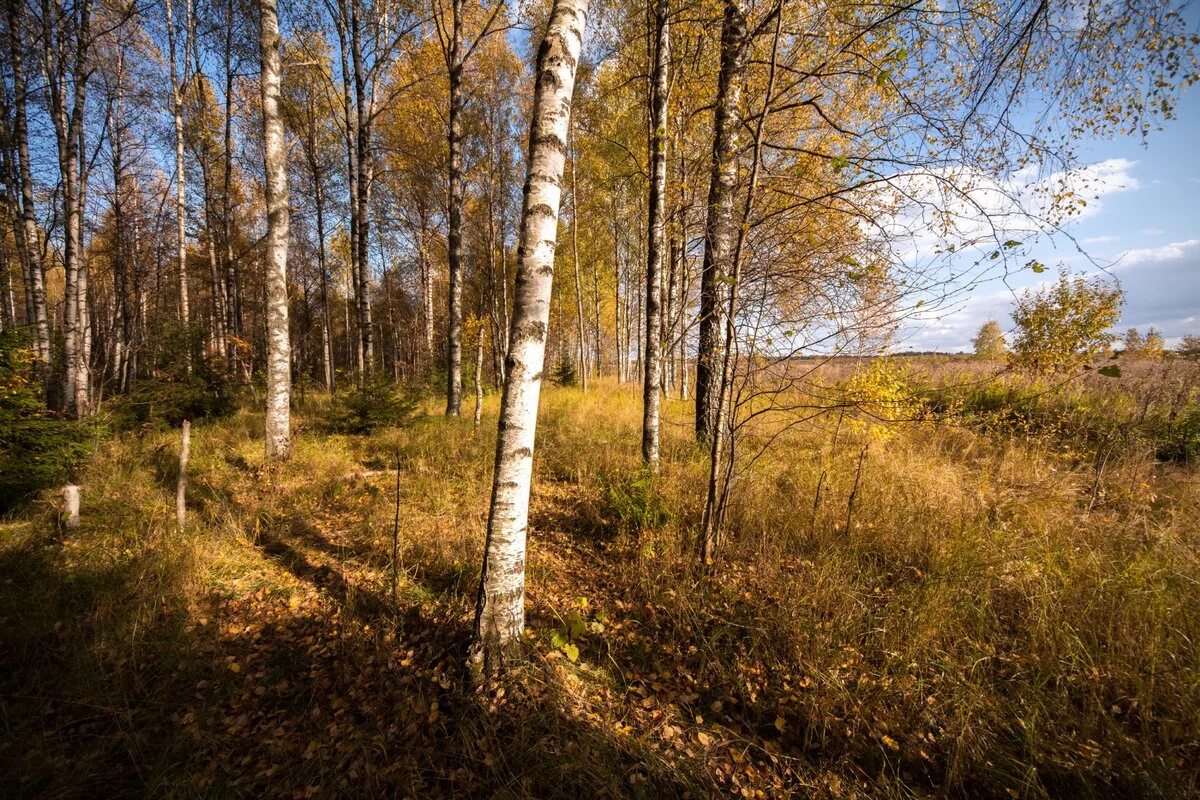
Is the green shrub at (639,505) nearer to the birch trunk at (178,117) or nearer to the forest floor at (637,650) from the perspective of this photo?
the forest floor at (637,650)

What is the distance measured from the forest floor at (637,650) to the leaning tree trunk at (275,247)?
64.6 inches

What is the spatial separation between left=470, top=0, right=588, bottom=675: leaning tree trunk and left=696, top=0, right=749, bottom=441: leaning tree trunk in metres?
1.60

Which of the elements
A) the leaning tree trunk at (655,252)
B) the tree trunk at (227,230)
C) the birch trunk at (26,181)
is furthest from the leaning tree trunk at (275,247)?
the tree trunk at (227,230)

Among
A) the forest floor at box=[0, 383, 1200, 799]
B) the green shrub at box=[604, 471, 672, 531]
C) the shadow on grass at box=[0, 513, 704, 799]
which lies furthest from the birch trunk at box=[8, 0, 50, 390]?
the green shrub at box=[604, 471, 672, 531]

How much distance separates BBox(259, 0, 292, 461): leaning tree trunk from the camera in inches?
215

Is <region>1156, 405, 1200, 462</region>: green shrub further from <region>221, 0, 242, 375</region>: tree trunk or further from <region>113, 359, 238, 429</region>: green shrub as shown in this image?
<region>221, 0, 242, 375</region>: tree trunk

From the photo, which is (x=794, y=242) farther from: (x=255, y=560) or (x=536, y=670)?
(x=255, y=560)

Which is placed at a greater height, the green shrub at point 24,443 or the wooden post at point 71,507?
the green shrub at point 24,443

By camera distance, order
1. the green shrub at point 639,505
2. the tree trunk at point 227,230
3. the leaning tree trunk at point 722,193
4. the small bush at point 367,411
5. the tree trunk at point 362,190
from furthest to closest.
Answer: the tree trunk at point 227,230, the tree trunk at point 362,190, the small bush at point 367,411, the green shrub at point 639,505, the leaning tree trunk at point 722,193

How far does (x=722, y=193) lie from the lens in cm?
463

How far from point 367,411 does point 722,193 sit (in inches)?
281

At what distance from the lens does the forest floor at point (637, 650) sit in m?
1.86

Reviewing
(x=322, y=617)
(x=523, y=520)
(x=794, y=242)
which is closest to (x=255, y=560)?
(x=322, y=617)

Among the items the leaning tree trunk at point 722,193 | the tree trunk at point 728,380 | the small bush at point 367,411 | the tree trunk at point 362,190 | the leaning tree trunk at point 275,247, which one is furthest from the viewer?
the tree trunk at point 362,190
